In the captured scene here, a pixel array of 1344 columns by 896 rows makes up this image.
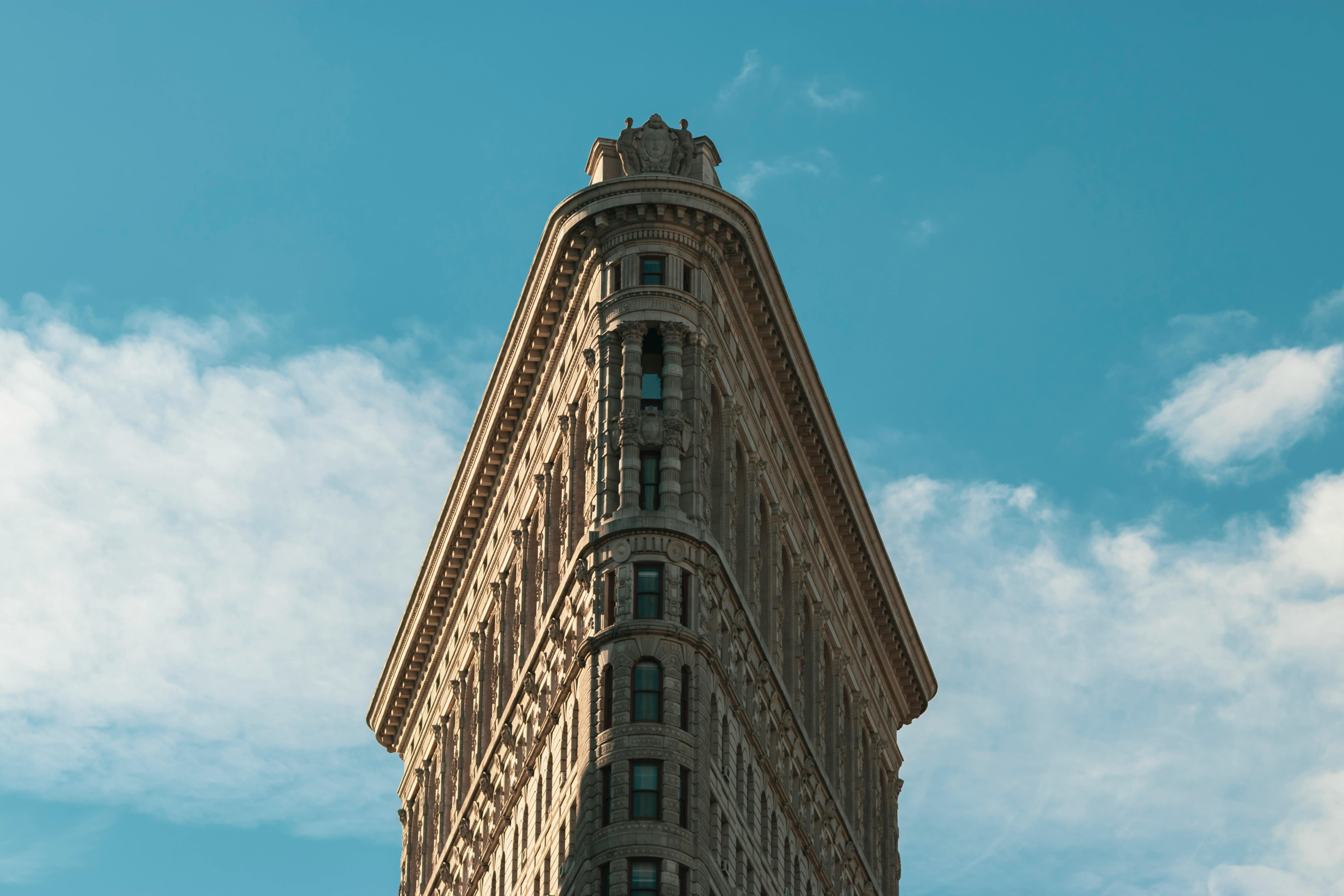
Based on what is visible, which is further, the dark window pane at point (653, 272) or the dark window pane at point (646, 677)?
the dark window pane at point (653, 272)

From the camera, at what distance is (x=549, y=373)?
109375 mm

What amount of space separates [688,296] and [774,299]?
30.6ft

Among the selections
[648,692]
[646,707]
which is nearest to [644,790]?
[646,707]

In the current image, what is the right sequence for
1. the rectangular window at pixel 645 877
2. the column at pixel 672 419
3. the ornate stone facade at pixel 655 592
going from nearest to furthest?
the rectangular window at pixel 645 877, the ornate stone facade at pixel 655 592, the column at pixel 672 419

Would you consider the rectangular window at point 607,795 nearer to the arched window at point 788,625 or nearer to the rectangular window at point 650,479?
the rectangular window at point 650,479

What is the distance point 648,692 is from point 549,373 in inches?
874

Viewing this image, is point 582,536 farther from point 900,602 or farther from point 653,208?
point 900,602

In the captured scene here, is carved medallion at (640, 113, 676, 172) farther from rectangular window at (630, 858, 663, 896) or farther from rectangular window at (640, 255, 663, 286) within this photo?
rectangular window at (630, 858, 663, 896)

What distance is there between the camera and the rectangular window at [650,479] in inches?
3797

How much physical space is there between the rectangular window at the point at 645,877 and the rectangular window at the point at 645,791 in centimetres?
170

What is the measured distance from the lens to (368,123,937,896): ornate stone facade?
91688 mm

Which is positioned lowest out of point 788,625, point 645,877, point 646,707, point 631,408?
point 645,877

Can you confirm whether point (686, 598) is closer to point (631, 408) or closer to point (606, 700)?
point (606, 700)

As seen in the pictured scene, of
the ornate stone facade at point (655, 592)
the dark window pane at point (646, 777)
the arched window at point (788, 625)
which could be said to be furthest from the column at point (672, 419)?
the arched window at point (788, 625)
